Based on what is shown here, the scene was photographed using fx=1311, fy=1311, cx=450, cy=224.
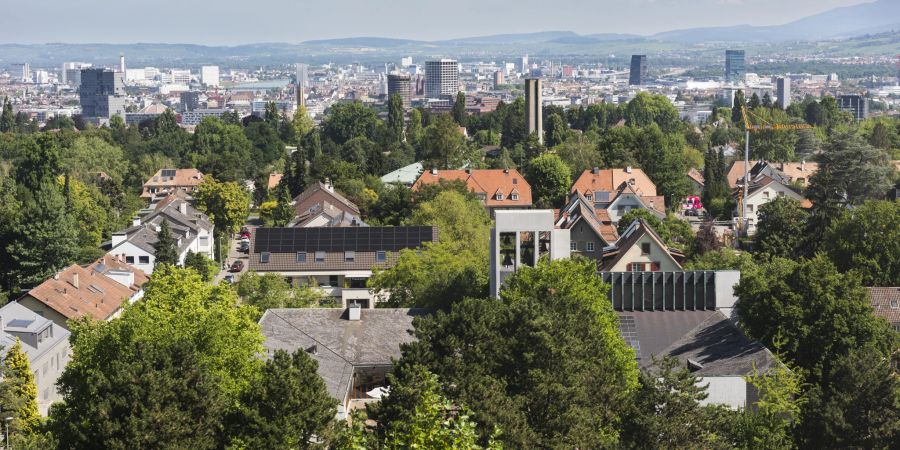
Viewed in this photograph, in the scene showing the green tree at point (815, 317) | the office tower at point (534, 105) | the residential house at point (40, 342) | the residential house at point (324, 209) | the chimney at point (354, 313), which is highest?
the office tower at point (534, 105)

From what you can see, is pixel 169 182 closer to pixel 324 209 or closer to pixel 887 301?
pixel 324 209

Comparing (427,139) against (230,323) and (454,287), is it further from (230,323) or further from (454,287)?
(230,323)

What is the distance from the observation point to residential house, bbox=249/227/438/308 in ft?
153

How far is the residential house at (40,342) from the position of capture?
113ft

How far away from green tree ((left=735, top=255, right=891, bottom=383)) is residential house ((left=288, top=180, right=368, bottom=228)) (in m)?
26.8

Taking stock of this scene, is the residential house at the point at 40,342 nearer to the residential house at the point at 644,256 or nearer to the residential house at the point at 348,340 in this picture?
the residential house at the point at 348,340

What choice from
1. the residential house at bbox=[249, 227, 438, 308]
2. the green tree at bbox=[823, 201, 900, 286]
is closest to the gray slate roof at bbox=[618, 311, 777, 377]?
the green tree at bbox=[823, 201, 900, 286]

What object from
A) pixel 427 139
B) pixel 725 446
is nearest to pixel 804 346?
pixel 725 446

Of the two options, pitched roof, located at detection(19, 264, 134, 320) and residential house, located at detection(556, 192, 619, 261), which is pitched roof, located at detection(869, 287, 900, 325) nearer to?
residential house, located at detection(556, 192, 619, 261)

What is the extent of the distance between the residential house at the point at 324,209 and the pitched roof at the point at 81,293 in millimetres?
12607

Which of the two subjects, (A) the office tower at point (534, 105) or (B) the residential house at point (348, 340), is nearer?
(B) the residential house at point (348, 340)

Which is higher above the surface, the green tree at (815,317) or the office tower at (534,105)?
the office tower at (534,105)

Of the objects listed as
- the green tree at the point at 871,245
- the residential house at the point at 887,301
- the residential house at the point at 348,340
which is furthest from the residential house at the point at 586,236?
the residential house at the point at 348,340

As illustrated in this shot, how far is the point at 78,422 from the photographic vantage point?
855 inches
